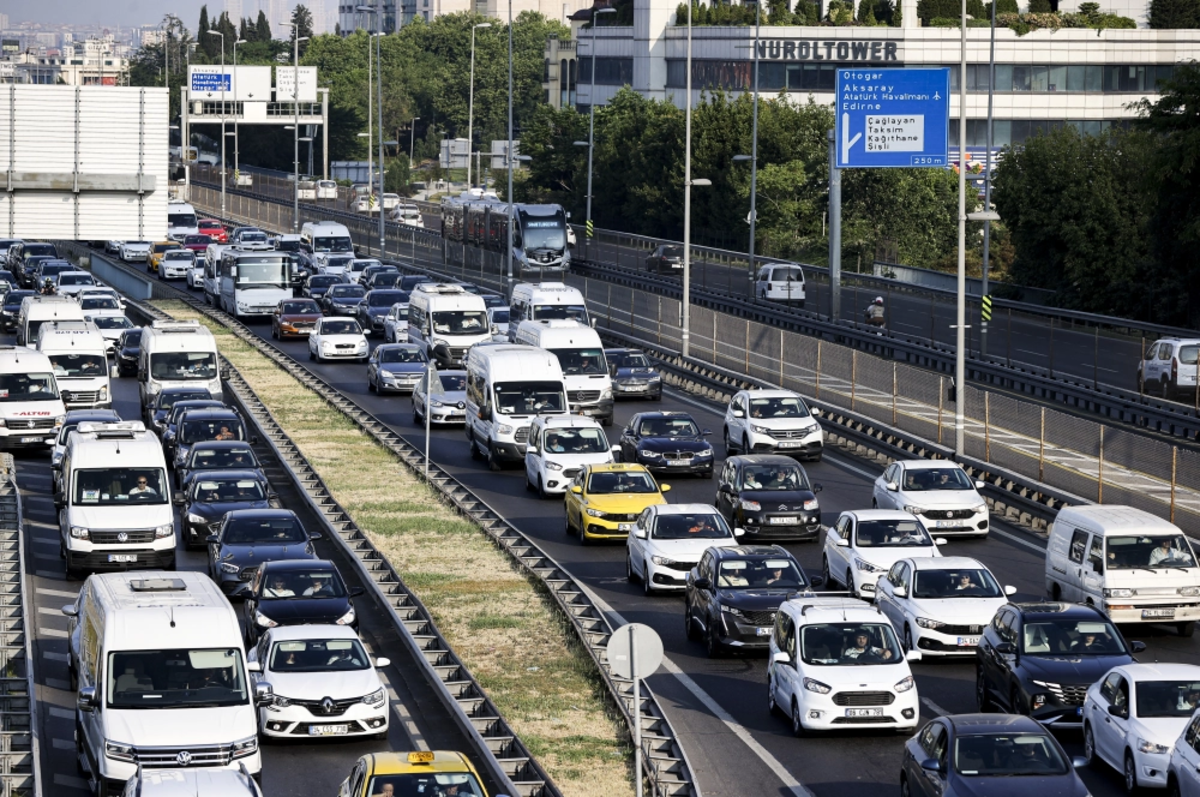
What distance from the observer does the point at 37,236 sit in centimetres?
3531

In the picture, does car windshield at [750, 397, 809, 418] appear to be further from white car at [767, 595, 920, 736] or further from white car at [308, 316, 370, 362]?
white car at [308, 316, 370, 362]

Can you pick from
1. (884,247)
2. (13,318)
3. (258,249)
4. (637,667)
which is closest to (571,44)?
(884,247)

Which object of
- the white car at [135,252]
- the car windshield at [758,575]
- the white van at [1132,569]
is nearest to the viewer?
the car windshield at [758,575]

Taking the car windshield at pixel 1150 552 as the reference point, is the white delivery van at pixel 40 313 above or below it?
above

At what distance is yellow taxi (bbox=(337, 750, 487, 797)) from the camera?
17.2 metres

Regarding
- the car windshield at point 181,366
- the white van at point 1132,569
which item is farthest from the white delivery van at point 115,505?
the white van at point 1132,569

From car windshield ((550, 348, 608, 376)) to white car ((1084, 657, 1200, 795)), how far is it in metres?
27.3

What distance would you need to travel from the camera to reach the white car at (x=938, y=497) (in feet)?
111

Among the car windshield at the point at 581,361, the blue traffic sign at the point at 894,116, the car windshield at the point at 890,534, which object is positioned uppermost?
the blue traffic sign at the point at 894,116

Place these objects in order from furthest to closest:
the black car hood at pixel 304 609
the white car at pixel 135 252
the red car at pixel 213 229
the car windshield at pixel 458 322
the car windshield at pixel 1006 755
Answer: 1. the red car at pixel 213 229
2. the white car at pixel 135 252
3. the car windshield at pixel 458 322
4. the black car hood at pixel 304 609
5. the car windshield at pixel 1006 755

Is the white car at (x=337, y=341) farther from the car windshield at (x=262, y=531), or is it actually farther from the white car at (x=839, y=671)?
the white car at (x=839, y=671)

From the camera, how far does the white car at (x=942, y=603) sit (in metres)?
25.3

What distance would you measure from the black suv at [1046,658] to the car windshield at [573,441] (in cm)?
1568

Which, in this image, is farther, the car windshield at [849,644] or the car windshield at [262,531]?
the car windshield at [262,531]
